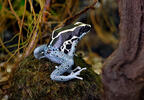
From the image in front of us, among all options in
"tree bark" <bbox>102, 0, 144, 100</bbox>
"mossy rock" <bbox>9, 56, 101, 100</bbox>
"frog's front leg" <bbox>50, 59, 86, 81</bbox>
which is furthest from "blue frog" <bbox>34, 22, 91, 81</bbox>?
"tree bark" <bbox>102, 0, 144, 100</bbox>

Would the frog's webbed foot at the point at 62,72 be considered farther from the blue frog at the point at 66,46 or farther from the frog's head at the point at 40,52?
the frog's head at the point at 40,52

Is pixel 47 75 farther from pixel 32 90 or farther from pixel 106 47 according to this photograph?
pixel 106 47

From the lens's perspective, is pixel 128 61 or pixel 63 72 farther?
pixel 63 72

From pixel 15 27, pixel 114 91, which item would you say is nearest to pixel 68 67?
pixel 114 91

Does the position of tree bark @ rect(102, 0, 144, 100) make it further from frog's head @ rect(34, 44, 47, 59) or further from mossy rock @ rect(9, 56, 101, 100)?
frog's head @ rect(34, 44, 47, 59)

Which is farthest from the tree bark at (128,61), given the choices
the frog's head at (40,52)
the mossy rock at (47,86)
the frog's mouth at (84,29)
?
the frog's head at (40,52)

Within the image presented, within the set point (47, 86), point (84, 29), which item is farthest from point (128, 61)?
point (47, 86)

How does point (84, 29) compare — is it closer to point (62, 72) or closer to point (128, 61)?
point (62, 72)
